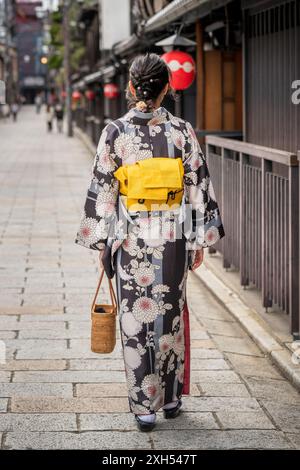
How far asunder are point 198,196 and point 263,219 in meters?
2.97

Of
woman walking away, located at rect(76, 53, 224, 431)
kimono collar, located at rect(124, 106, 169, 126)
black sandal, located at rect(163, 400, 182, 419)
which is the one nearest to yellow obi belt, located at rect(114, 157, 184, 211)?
woman walking away, located at rect(76, 53, 224, 431)

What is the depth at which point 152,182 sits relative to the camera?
561 centimetres

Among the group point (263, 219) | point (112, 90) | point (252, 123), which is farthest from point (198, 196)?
point (112, 90)

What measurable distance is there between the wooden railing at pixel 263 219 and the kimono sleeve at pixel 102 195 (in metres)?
2.10

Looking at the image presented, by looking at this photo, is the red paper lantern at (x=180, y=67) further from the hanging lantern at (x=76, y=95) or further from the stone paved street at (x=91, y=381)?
the hanging lantern at (x=76, y=95)

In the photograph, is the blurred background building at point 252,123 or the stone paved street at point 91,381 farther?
the blurred background building at point 252,123

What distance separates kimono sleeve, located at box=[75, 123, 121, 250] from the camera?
5.75 meters

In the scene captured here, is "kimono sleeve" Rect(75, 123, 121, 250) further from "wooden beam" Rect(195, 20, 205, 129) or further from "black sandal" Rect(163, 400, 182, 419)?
"wooden beam" Rect(195, 20, 205, 129)

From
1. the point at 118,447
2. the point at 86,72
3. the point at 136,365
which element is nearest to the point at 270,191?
the point at 136,365

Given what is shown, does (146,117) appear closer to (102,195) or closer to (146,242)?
(102,195)

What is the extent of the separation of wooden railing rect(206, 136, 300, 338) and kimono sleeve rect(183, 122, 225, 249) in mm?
1712

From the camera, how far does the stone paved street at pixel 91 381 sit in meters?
5.55

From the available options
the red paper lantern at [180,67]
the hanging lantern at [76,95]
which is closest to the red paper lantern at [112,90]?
the red paper lantern at [180,67]
